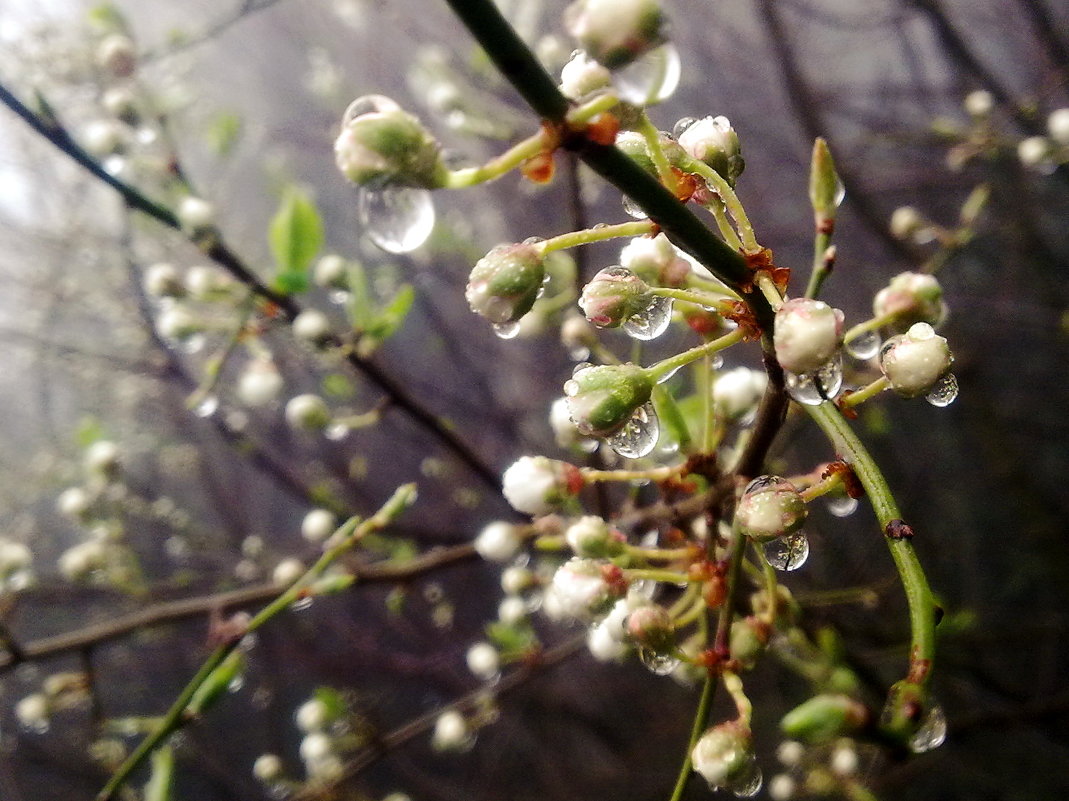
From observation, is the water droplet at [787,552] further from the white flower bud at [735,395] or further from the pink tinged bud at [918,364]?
the white flower bud at [735,395]

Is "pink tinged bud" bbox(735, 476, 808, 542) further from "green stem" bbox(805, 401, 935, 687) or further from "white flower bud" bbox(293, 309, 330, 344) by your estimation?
"white flower bud" bbox(293, 309, 330, 344)

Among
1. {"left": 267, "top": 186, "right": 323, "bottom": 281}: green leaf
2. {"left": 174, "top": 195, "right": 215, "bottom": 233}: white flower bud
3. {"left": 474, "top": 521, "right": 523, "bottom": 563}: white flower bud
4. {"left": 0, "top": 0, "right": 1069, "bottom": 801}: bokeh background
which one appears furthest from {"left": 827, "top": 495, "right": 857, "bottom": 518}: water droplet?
{"left": 0, "top": 0, "right": 1069, "bottom": 801}: bokeh background

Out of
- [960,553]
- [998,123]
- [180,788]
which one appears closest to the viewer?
[998,123]

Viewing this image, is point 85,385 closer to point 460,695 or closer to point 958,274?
point 460,695

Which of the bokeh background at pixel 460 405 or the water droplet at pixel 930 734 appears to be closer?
the water droplet at pixel 930 734

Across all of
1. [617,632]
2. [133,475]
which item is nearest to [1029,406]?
[617,632]

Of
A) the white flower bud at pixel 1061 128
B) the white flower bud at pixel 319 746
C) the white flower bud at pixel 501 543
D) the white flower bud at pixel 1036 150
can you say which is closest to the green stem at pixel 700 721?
the white flower bud at pixel 501 543
